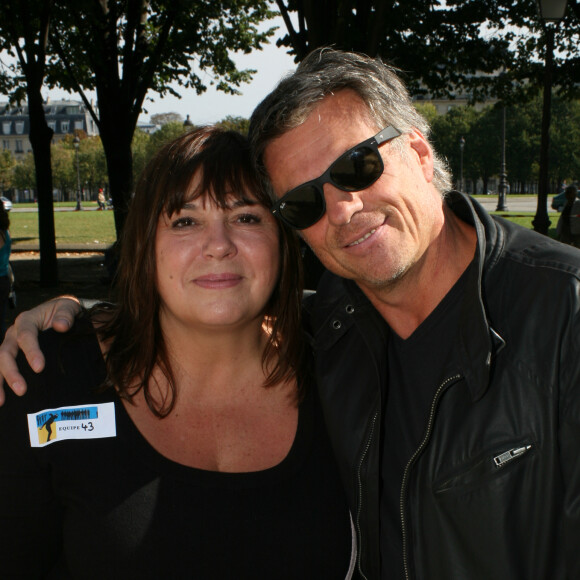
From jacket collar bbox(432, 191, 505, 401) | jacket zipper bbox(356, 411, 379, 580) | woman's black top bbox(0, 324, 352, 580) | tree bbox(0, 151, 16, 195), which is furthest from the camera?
tree bbox(0, 151, 16, 195)

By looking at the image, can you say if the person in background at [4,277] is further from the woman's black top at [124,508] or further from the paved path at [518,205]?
the paved path at [518,205]

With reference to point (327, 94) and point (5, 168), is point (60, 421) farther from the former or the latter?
point (5, 168)

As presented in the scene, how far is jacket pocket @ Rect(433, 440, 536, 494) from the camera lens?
198 cm

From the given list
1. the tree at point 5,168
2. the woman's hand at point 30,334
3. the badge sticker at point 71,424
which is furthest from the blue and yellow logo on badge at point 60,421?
the tree at point 5,168

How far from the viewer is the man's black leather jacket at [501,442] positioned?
6.36 feet

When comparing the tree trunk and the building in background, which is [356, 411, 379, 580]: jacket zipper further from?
the building in background

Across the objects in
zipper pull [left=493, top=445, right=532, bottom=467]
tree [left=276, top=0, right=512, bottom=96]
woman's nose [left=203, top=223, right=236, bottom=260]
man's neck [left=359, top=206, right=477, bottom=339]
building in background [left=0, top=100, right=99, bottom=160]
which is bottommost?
zipper pull [left=493, top=445, right=532, bottom=467]

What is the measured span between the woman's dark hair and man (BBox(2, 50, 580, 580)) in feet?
0.41

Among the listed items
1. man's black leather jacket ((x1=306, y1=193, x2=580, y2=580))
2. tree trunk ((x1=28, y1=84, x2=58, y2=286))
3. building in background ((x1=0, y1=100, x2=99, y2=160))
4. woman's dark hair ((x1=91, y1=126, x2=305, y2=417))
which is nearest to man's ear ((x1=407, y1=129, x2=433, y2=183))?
man's black leather jacket ((x1=306, y1=193, x2=580, y2=580))

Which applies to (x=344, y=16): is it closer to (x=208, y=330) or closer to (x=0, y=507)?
(x=208, y=330)

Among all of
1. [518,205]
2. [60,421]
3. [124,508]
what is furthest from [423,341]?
[518,205]

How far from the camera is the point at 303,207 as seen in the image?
2561 millimetres

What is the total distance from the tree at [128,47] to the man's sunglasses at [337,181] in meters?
9.11

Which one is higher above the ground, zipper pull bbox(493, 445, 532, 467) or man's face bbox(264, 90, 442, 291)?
man's face bbox(264, 90, 442, 291)
